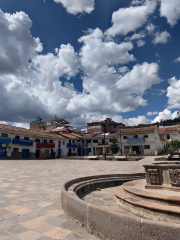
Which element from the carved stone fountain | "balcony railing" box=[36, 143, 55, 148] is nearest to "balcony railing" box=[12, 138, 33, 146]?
"balcony railing" box=[36, 143, 55, 148]

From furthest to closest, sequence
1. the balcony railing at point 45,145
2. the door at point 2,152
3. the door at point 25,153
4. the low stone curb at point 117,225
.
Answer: the balcony railing at point 45,145 < the door at point 25,153 < the door at point 2,152 < the low stone curb at point 117,225

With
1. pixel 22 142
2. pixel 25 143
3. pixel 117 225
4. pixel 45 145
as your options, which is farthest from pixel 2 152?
pixel 117 225

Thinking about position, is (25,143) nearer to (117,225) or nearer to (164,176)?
(164,176)

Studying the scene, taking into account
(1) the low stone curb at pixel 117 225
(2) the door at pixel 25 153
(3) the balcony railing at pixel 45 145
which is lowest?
(1) the low stone curb at pixel 117 225

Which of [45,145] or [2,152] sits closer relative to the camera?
[2,152]

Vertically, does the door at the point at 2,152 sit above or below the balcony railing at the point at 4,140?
below

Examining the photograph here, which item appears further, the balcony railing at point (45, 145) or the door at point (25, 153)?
the balcony railing at point (45, 145)

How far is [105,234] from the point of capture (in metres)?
2.71

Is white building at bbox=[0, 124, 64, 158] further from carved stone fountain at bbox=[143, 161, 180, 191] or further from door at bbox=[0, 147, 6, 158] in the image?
carved stone fountain at bbox=[143, 161, 180, 191]

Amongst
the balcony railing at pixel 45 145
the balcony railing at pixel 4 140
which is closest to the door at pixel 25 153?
the balcony railing at pixel 45 145

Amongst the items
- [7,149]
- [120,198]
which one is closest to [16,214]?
[120,198]

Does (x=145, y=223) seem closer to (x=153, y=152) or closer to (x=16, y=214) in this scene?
(x=16, y=214)

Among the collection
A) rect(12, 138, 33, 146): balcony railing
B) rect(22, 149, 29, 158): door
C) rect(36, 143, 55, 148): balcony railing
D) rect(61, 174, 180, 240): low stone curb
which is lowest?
rect(61, 174, 180, 240): low stone curb

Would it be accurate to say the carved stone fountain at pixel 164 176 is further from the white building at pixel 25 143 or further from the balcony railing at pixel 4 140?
the balcony railing at pixel 4 140
